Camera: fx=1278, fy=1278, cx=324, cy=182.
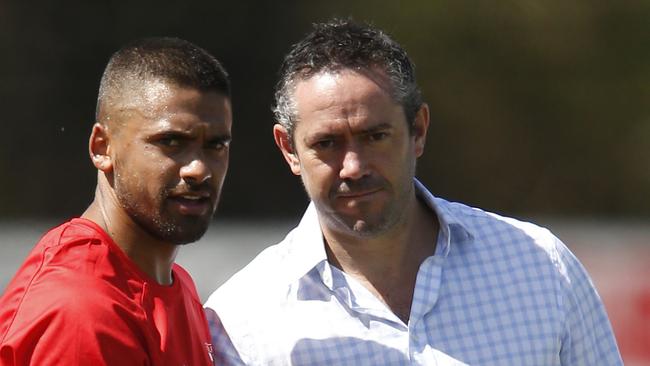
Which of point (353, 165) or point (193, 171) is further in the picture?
point (353, 165)

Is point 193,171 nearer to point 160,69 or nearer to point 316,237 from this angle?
point 160,69

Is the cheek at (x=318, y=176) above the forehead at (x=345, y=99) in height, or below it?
below

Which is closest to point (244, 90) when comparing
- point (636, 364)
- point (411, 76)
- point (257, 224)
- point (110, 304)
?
point (257, 224)

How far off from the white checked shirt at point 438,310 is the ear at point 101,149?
50cm

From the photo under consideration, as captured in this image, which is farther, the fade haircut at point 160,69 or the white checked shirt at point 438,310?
the white checked shirt at point 438,310

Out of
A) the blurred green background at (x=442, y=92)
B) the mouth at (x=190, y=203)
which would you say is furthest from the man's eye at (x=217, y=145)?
the blurred green background at (x=442, y=92)

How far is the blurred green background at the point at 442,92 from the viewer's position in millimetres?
10648

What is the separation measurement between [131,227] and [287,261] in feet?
1.61

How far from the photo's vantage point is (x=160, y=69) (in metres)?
3.00

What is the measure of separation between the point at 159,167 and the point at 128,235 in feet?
0.58

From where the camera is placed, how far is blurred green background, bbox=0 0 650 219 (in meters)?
10.6

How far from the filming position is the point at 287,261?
3299 millimetres

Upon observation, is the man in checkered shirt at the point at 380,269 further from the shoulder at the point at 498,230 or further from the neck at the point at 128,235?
the neck at the point at 128,235

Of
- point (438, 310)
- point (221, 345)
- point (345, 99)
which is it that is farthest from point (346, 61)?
point (221, 345)
